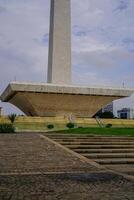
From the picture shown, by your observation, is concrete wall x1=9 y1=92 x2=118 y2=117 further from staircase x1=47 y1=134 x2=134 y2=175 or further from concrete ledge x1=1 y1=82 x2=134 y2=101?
staircase x1=47 y1=134 x2=134 y2=175

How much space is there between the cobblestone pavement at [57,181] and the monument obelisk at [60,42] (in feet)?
91.8

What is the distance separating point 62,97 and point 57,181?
1288 inches

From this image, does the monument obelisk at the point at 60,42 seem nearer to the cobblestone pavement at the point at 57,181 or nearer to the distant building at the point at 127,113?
the cobblestone pavement at the point at 57,181

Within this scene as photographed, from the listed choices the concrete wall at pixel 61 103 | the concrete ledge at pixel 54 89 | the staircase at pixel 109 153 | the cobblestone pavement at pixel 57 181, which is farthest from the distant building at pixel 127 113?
the cobblestone pavement at pixel 57 181

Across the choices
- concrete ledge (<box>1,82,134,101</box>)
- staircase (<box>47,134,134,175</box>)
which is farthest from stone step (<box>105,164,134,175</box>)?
concrete ledge (<box>1,82,134,101</box>)

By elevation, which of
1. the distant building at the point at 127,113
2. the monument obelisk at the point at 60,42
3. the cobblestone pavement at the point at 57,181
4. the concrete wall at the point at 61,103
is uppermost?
the monument obelisk at the point at 60,42

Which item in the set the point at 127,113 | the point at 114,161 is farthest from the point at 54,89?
the point at 127,113

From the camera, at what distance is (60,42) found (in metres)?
37.2

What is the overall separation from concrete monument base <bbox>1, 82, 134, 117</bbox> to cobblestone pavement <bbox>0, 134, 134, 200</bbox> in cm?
2731

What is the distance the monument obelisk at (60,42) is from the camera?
3706cm

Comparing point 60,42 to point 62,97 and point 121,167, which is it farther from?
point 121,167

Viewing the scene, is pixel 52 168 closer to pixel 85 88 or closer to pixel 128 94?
pixel 85 88

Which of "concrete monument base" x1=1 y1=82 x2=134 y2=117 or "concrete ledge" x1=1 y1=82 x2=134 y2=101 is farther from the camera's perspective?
"concrete monument base" x1=1 y1=82 x2=134 y2=117

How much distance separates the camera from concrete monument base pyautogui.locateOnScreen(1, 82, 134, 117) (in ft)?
121
